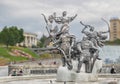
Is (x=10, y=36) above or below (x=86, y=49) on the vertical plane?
above

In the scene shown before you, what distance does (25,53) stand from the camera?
291 ft

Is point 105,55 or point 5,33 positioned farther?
point 5,33

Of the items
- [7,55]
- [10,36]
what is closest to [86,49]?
[7,55]

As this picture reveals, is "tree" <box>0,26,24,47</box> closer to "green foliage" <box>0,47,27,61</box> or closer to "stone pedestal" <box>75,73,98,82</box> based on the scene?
"green foliage" <box>0,47,27,61</box>

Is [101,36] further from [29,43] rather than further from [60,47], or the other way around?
[29,43]

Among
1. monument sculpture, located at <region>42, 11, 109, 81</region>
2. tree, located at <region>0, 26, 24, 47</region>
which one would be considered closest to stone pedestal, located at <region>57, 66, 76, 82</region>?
monument sculpture, located at <region>42, 11, 109, 81</region>

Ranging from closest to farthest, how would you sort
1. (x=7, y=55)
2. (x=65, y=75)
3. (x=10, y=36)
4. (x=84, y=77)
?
(x=65, y=75), (x=84, y=77), (x=7, y=55), (x=10, y=36)

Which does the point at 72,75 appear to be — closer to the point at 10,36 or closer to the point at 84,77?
the point at 84,77

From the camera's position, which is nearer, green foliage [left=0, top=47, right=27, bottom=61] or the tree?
green foliage [left=0, top=47, right=27, bottom=61]

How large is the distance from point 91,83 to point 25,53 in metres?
71.2

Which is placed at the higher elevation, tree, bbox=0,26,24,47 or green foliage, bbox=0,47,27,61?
tree, bbox=0,26,24,47

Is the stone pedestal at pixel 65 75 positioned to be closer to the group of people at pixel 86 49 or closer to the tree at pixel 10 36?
the group of people at pixel 86 49

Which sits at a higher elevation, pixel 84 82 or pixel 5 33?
pixel 5 33

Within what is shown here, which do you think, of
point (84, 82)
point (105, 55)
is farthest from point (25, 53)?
point (84, 82)
